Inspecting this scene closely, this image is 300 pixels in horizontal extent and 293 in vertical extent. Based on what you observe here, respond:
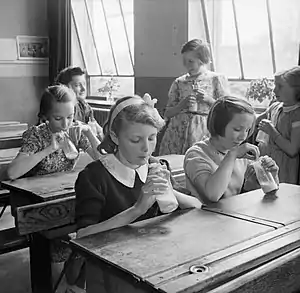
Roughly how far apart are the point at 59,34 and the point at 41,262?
5362mm

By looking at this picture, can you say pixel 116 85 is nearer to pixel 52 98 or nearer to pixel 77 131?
pixel 77 131

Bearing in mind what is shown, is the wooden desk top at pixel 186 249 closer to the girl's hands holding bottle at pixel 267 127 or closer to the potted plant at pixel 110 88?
the girl's hands holding bottle at pixel 267 127

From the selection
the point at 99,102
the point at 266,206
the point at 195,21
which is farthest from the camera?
the point at 99,102

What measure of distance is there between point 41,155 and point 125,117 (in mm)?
957

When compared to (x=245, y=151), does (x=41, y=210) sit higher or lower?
lower

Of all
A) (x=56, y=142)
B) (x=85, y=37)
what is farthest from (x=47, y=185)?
(x=85, y=37)

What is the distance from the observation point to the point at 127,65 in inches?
269

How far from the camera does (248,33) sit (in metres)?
5.19

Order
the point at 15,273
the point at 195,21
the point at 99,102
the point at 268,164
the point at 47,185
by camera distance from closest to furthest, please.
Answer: the point at 268,164
the point at 47,185
the point at 15,273
the point at 195,21
the point at 99,102

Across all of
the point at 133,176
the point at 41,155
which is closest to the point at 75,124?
the point at 41,155

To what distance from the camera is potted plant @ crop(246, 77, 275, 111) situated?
4.56 metres

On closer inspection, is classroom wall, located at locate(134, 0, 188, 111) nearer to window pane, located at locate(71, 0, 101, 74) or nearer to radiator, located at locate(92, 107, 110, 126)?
radiator, located at locate(92, 107, 110, 126)

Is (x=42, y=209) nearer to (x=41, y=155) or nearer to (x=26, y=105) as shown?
(x=41, y=155)

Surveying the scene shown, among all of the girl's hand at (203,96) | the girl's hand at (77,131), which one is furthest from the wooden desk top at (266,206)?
the girl's hand at (203,96)
